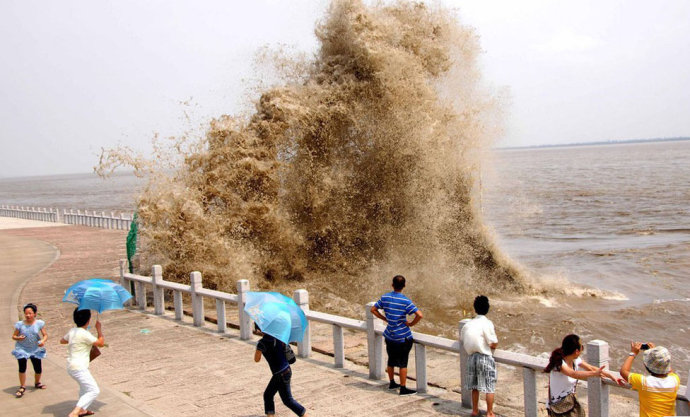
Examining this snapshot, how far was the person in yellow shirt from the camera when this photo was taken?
473 centimetres

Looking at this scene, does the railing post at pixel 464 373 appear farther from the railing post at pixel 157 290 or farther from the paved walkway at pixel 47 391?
the railing post at pixel 157 290

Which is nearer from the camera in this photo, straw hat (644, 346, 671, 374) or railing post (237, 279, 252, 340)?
straw hat (644, 346, 671, 374)

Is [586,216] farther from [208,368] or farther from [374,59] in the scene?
[208,368]

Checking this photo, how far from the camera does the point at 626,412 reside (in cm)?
688

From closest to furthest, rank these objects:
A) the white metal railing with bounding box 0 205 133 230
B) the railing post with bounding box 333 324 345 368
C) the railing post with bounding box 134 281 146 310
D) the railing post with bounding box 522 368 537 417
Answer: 1. the railing post with bounding box 522 368 537 417
2. the railing post with bounding box 333 324 345 368
3. the railing post with bounding box 134 281 146 310
4. the white metal railing with bounding box 0 205 133 230

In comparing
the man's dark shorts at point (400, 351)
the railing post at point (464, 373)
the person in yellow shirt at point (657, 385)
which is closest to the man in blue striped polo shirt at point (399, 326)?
the man's dark shorts at point (400, 351)

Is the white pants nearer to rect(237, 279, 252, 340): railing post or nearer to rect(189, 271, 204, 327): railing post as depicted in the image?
rect(237, 279, 252, 340): railing post

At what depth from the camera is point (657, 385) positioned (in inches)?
188

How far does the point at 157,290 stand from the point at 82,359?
5.30 metres

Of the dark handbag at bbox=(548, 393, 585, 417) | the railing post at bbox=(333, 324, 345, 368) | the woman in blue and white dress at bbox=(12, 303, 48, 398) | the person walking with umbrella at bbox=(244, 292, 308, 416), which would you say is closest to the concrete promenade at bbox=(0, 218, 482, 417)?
the railing post at bbox=(333, 324, 345, 368)

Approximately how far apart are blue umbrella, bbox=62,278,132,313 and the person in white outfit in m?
0.28

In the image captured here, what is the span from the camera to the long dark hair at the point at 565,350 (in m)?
5.31

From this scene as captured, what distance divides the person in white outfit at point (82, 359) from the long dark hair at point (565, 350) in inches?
179

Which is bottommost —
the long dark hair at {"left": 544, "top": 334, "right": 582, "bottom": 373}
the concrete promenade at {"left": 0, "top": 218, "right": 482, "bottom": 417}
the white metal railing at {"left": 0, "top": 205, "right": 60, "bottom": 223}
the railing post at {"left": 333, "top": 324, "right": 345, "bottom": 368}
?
the concrete promenade at {"left": 0, "top": 218, "right": 482, "bottom": 417}
